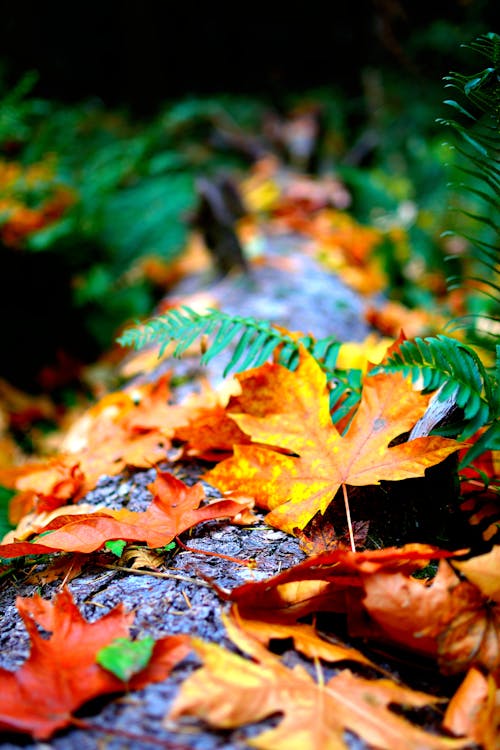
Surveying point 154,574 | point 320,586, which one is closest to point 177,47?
point 154,574

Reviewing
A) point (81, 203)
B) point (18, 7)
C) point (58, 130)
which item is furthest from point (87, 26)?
point (81, 203)

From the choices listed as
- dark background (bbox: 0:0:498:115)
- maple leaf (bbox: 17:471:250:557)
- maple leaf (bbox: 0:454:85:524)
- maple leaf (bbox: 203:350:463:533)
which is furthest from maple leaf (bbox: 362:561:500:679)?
dark background (bbox: 0:0:498:115)

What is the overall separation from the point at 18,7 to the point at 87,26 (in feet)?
3.22

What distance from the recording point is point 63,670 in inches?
28.8

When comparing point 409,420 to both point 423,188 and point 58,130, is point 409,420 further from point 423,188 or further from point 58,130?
point 423,188

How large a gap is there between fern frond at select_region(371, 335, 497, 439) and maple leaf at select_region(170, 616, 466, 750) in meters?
0.45

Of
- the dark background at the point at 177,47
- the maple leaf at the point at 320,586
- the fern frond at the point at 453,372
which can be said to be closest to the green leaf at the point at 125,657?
the maple leaf at the point at 320,586

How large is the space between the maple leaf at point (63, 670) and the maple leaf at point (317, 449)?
360mm

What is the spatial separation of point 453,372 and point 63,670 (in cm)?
83

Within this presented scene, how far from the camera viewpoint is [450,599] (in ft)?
2.56

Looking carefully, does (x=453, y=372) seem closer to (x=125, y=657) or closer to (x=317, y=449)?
Result: (x=317, y=449)

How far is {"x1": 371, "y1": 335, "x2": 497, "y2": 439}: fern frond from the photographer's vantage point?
0.98m

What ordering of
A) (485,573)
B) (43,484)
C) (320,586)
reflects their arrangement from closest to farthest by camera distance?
(485,573)
(320,586)
(43,484)

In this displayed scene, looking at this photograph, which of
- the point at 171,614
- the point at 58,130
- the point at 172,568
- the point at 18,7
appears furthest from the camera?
the point at 18,7
